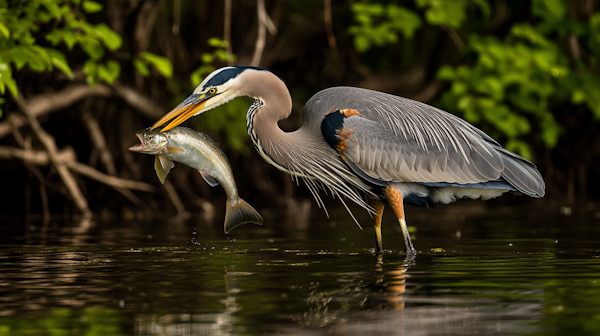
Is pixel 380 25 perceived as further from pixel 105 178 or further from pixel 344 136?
pixel 344 136

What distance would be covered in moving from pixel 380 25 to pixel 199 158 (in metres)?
6.65

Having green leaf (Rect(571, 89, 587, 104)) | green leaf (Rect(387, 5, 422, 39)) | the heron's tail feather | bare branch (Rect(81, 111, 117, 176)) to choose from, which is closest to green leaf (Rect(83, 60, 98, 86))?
bare branch (Rect(81, 111, 117, 176))

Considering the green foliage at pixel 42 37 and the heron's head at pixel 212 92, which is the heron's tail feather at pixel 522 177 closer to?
the heron's head at pixel 212 92

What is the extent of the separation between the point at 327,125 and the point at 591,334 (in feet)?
13.7

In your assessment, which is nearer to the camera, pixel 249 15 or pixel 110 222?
pixel 110 222

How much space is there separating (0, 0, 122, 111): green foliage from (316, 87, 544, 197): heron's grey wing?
232cm

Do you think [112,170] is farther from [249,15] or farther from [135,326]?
[135,326]

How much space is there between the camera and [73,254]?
6816 mm

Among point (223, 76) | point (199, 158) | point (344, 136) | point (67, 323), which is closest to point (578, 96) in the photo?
point (344, 136)

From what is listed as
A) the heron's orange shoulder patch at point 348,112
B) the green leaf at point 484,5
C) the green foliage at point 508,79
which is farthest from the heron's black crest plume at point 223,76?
the green leaf at point 484,5

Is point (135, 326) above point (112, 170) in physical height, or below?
below

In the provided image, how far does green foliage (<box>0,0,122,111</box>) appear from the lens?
7.73m

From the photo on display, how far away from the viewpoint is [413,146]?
24.8ft

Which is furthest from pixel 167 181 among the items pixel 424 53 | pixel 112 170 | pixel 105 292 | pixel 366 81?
pixel 105 292
